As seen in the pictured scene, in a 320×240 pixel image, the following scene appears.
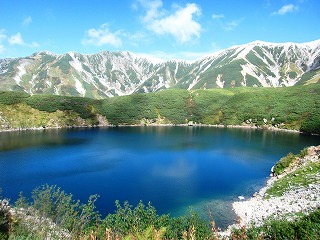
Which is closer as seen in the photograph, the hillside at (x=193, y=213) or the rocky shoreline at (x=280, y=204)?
the hillside at (x=193, y=213)

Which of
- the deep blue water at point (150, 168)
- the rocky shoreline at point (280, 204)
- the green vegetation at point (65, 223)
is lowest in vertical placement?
the deep blue water at point (150, 168)

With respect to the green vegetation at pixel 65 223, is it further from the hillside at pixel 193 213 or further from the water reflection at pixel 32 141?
the water reflection at pixel 32 141

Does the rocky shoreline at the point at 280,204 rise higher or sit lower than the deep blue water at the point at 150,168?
Result: higher

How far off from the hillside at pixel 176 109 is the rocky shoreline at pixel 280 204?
84.0 metres

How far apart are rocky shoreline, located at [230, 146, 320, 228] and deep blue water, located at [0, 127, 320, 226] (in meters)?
2.45

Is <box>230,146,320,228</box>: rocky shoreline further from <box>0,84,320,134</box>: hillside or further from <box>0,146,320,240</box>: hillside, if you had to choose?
<box>0,84,320,134</box>: hillside

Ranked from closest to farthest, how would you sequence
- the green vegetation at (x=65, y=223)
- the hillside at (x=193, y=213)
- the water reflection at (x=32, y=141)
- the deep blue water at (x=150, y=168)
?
the green vegetation at (x=65, y=223) → the hillside at (x=193, y=213) → the deep blue water at (x=150, y=168) → the water reflection at (x=32, y=141)

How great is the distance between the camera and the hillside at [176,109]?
413 ft

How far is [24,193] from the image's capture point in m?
44.9

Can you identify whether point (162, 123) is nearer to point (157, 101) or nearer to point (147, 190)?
point (157, 101)

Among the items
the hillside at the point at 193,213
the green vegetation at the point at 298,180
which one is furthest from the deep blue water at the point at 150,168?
the green vegetation at the point at 298,180

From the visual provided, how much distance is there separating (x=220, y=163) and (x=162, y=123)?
294 ft

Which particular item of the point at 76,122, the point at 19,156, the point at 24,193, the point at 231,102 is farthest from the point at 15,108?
the point at 231,102

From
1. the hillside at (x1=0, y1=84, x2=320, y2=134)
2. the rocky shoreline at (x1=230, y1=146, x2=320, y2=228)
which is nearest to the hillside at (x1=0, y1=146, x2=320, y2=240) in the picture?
the rocky shoreline at (x1=230, y1=146, x2=320, y2=228)
